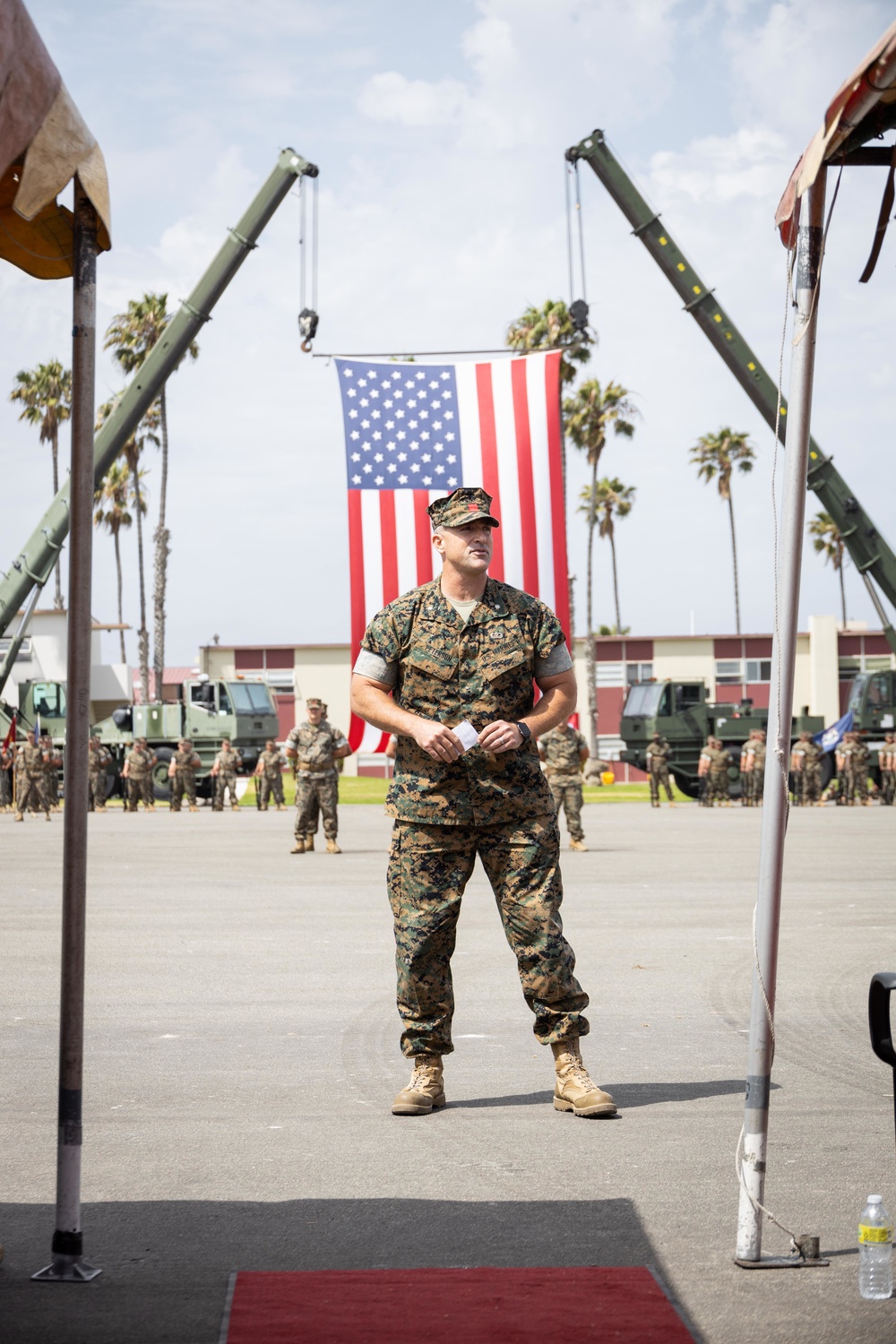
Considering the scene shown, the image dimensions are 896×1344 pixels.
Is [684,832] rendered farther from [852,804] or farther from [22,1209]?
[22,1209]

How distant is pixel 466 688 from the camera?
17.6 feet

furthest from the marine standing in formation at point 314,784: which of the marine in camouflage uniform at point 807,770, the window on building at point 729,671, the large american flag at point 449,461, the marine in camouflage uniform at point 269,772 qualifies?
the window on building at point 729,671

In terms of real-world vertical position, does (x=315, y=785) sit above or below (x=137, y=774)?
below

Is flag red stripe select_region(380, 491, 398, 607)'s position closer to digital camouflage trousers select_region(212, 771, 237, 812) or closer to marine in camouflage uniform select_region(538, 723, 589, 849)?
marine in camouflage uniform select_region(538, 723, 589, 849)

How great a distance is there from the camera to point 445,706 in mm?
5363

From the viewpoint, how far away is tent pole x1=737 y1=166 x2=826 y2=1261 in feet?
11.8

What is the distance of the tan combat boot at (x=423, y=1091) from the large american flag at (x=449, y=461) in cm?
976

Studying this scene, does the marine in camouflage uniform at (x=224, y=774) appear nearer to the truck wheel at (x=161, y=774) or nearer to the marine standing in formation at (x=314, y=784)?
the truck wheel at (x=161, y=774)

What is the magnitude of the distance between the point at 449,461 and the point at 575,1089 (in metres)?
11.2

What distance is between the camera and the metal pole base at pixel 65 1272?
3514mm

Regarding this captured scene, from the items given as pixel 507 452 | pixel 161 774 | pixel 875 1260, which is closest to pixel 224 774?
pixel 161 774

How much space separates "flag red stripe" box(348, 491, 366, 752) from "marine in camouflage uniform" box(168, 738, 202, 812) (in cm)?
2085

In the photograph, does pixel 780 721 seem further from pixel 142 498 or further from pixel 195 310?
pixel 142 498

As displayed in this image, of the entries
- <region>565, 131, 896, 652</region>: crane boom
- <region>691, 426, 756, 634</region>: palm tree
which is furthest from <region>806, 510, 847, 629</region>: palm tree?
<region>565, 131, 896, 652</region>: crane boom
